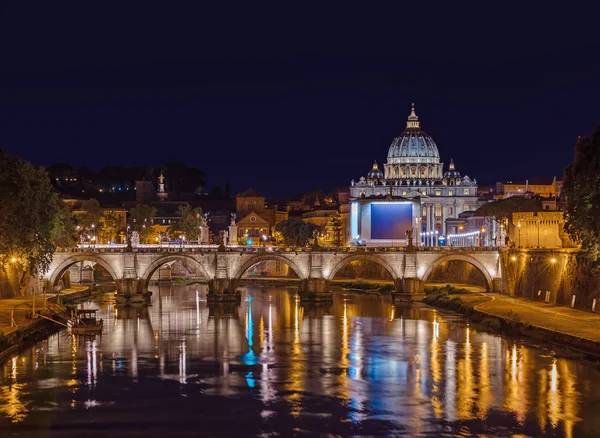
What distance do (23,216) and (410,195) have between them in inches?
4872

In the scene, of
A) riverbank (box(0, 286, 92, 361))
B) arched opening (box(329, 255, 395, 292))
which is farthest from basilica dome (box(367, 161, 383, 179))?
riverbank (box(0, 286, 92, 361))

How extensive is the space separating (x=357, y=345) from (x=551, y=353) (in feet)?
32.9

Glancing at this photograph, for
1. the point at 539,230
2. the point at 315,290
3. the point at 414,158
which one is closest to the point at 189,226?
the point at 315,290

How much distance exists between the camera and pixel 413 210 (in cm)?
14812

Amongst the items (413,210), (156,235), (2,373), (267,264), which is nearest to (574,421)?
(2,373)

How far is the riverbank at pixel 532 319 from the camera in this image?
43.4 metres

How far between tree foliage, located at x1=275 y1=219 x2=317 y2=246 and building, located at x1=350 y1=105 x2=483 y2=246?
986 cm

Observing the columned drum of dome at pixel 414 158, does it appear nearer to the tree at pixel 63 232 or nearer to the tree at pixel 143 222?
the tree at pixel 143 222

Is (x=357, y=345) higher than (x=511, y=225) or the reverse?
the reverse

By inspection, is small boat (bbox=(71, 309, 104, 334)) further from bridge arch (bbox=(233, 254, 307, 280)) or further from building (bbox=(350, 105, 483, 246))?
building (bbox=(350, 105, 483, 246))

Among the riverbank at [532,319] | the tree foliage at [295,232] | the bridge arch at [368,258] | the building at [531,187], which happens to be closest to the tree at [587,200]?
the riverbank at [532,319]

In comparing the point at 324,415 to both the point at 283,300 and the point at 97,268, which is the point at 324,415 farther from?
the point at 97,268

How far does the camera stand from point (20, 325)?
48000mm

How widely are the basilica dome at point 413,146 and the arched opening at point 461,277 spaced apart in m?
99.4
